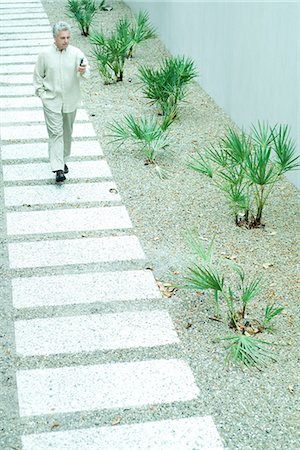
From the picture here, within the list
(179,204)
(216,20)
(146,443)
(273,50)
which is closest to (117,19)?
(216,20)

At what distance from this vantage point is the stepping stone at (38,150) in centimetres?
940

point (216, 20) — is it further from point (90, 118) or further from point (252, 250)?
point (252, 250)

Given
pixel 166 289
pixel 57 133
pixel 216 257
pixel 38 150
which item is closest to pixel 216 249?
pixel 216 257

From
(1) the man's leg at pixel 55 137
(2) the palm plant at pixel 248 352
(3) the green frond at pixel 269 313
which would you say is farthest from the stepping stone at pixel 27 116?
(2) the palm plant at pixel 248 352

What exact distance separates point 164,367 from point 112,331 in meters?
0.56

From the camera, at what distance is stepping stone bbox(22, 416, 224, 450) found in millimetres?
4691

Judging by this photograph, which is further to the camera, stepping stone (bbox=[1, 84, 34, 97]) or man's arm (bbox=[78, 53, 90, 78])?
stepping stone (bbox=[1, 84, 34, 97])

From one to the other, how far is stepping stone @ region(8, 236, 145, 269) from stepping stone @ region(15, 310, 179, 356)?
0.94 metres

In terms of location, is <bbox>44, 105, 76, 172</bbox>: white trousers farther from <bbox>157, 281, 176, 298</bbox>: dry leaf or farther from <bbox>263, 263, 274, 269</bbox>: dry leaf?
<bbox>263, 263, 274, 269</bbox>: dry leaf

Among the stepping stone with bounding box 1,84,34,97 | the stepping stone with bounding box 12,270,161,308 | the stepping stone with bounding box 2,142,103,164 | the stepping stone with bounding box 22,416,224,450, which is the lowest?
the stepping stone with bounding box 1,84,34,97

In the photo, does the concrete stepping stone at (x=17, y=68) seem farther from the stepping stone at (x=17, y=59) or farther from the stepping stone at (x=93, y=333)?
the stepping stone at (x=93, y=333)

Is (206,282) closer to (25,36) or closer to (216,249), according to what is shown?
(216,249)

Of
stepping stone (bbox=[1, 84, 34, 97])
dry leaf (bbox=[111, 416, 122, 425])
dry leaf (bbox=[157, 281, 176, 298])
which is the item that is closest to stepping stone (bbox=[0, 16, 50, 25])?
stepping stone (bbox=[1, 84, 34, 97])

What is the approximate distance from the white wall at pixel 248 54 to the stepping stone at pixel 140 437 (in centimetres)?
416
